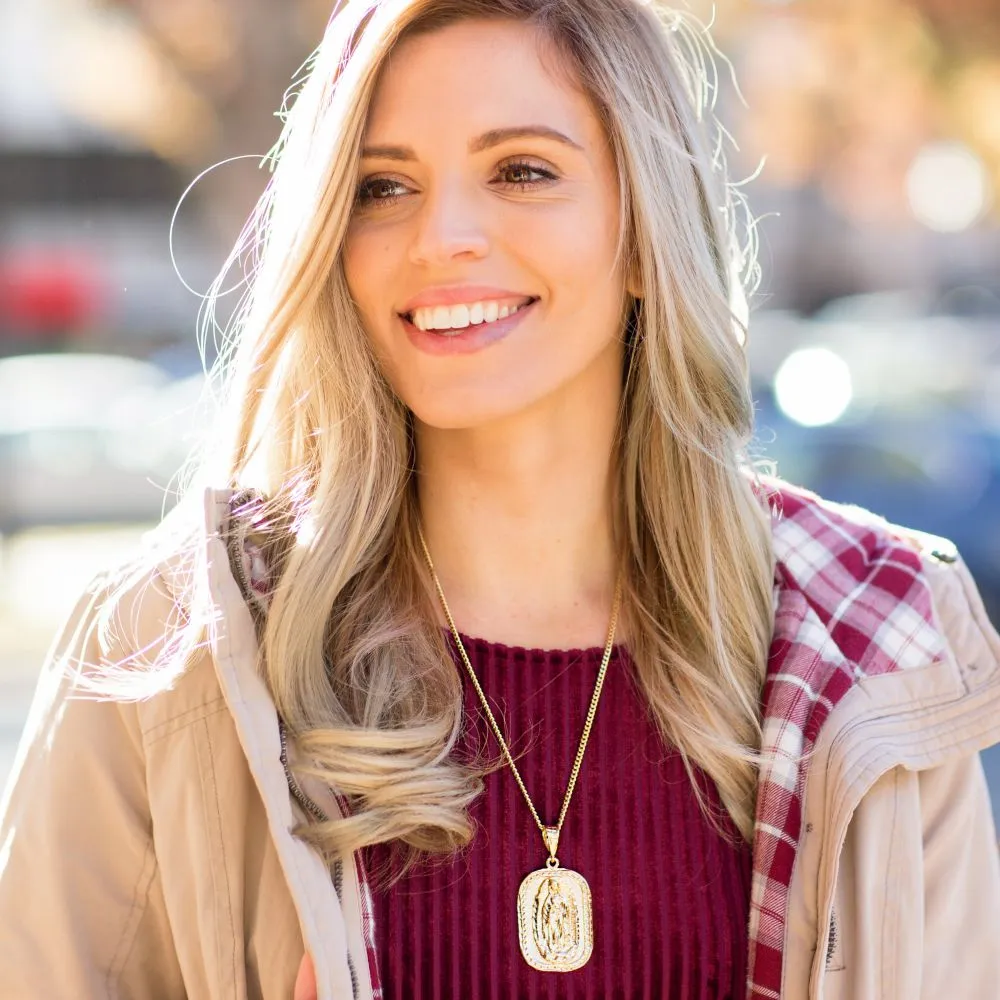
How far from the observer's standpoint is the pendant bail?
242 cm

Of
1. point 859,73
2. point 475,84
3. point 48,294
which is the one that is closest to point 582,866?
point 475,84

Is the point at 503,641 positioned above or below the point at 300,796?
above

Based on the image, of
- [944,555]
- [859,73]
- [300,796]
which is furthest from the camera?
[859,73]

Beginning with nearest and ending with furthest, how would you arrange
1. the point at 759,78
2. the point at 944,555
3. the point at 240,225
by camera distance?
the point at 944,555 → the point at 240,225 → the point at 759,78

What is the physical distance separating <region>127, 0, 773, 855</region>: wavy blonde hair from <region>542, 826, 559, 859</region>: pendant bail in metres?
0.14

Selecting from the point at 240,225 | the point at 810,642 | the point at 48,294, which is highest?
the point at 48,294

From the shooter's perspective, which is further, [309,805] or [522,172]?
[522,172]

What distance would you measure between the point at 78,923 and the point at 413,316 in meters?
1.11

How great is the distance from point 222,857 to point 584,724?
68cm

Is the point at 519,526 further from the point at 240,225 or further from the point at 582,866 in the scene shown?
the point at 240,225

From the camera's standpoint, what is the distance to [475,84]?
2.47 m

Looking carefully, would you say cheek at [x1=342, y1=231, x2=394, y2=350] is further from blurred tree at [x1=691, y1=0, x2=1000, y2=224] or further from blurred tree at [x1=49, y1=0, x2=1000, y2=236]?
blurred tree at [x1=691, y1=0, x2=1000, y2=224]

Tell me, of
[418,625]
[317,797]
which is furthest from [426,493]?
[317,797]

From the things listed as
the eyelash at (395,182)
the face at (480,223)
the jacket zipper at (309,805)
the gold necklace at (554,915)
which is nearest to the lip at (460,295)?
the face at (480,223)
